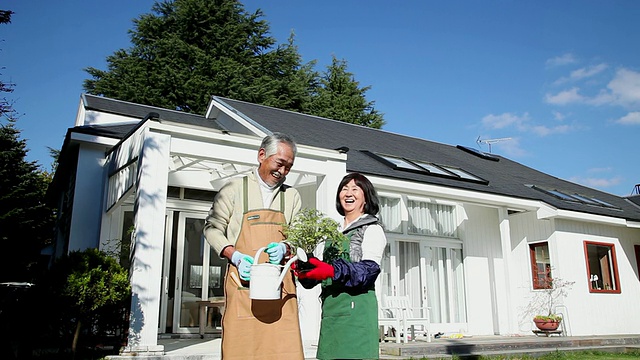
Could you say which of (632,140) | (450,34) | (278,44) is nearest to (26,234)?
(278,44)

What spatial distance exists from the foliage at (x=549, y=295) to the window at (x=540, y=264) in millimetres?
131

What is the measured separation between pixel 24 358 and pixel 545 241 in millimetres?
10401

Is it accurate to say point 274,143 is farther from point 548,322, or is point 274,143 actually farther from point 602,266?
point 602,266

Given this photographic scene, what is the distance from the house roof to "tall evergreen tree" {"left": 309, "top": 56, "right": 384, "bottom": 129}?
10212 millimetres

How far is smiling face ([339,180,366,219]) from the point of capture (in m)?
2.56

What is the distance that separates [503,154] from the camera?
18.5 metres

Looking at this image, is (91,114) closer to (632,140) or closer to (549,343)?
(549,343)

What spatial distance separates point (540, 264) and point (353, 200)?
10.8 meters

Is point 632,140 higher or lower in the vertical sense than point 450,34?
lower

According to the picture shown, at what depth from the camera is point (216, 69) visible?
Answer: 22672 millimetres

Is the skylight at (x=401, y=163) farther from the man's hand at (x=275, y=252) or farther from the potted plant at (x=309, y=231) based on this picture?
the man's hand at (x=275, y=252)

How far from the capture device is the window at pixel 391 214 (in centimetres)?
1041

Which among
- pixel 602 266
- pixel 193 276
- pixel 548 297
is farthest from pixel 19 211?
pixel 602 266

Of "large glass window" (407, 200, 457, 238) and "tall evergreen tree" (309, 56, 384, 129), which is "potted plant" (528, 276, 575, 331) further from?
"tall evergreen tree" (309, 56, 384, 129)
